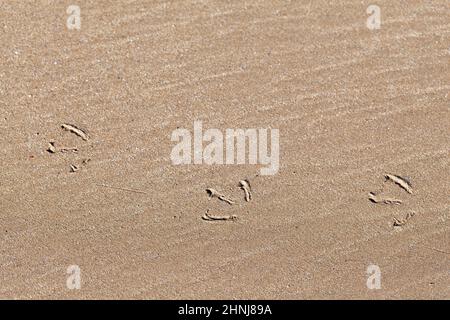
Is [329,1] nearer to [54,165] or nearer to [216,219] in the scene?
[216,219]

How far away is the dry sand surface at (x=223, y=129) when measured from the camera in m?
2.35

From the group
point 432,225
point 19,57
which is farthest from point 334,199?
point 19,57

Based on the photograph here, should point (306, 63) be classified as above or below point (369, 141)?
above

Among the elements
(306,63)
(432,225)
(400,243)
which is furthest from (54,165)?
(432,225)

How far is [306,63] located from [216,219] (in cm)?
97

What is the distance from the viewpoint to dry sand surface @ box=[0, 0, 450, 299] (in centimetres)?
235

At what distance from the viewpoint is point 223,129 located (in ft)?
7.82

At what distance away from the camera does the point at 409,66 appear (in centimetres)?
235

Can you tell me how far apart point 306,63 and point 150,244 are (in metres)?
1.30
